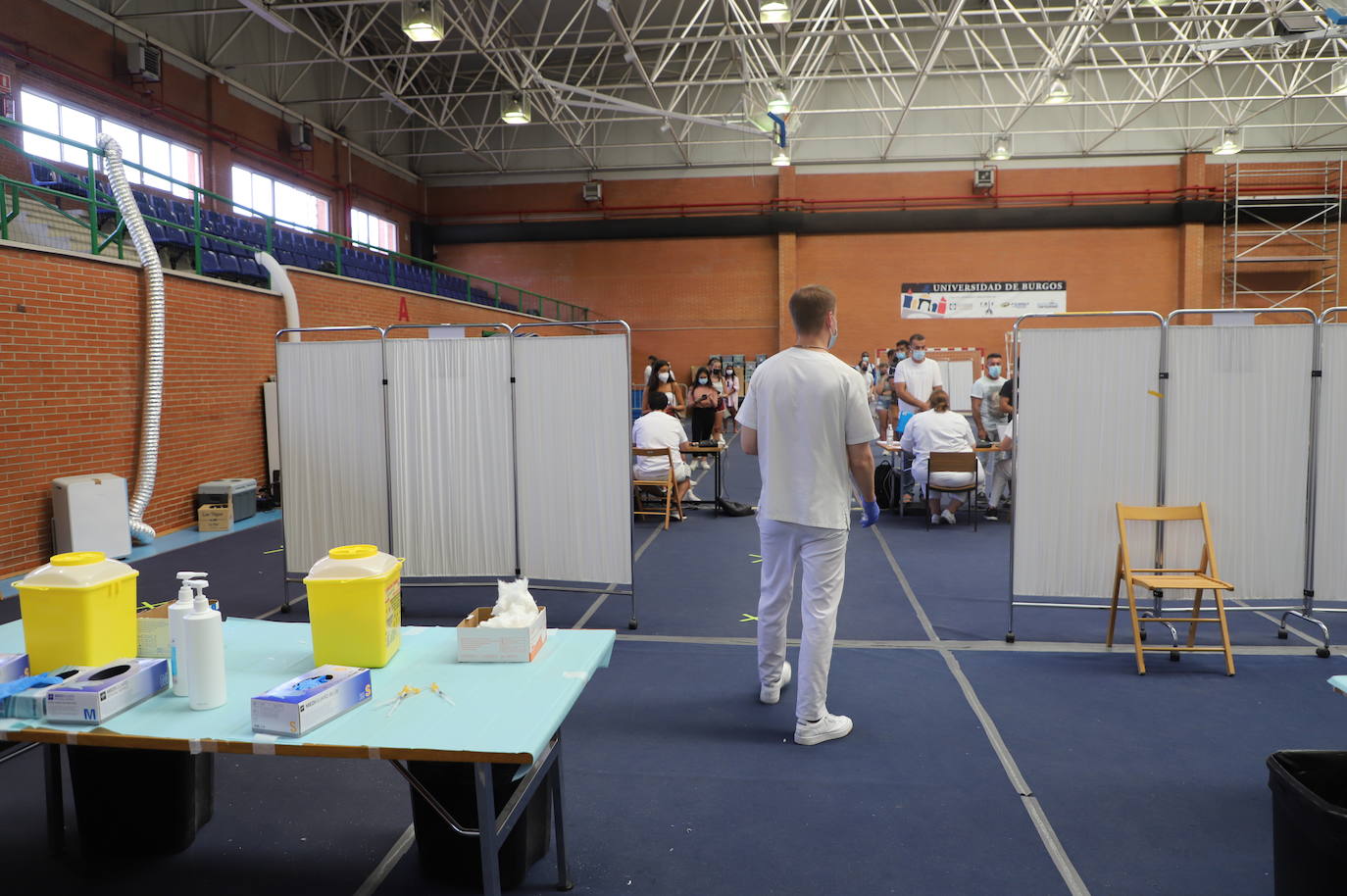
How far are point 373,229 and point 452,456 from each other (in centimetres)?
1799

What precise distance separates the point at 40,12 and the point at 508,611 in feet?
45.6

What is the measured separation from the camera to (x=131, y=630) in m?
2.33

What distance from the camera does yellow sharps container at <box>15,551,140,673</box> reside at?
7.18ft

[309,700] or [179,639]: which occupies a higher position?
[179,639]

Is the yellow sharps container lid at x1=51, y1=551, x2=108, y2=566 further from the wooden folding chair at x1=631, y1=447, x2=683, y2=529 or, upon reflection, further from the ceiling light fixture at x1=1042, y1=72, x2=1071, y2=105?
the ceiling light fixture at x1=1042, y1=72, x2=1071, y2=105

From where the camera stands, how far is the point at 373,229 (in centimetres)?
2134

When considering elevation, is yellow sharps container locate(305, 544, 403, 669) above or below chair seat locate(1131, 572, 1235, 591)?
above

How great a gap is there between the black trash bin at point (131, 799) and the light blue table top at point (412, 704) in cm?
47

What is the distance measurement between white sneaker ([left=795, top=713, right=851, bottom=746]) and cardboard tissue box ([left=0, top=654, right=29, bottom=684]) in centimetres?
274

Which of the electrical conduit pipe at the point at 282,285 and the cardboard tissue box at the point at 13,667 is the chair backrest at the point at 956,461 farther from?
the electrical conduit pipe at the point at 282,285

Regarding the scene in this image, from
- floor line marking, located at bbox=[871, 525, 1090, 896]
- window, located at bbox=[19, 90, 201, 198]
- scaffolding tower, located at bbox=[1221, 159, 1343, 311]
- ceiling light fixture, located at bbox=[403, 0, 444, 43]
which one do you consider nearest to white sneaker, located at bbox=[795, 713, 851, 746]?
floor line marking, located at bbox=[871, 525, 1090, 896]

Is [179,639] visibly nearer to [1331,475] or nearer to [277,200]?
[1331,475]

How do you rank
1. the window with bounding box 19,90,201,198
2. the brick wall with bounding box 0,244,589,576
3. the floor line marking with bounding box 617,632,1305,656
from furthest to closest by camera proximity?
the window with bounding box 19,90,201,198 < the brick wall with bounding box 0,244,589,576 < the floor line marking with bounding box 617,632,1305,656

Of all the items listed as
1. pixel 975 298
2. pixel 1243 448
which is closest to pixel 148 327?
pixel 1243 448
